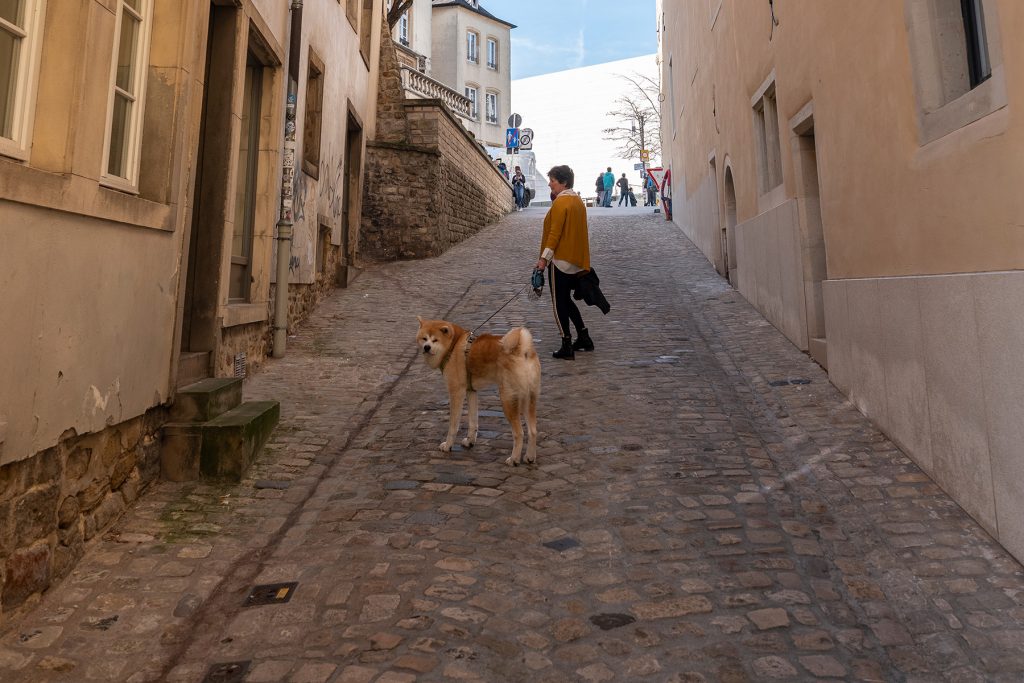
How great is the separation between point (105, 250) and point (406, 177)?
35.8 ft

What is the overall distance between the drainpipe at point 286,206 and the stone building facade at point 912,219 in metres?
5.50

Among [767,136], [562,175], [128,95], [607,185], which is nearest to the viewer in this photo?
[128,95]

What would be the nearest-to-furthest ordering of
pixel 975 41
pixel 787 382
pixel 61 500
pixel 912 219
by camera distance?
pixel 61 500 < pixel 975 41 < pixel 912 219 < pixel 787 382

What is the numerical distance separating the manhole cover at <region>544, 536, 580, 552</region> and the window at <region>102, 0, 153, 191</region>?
10.8 ft

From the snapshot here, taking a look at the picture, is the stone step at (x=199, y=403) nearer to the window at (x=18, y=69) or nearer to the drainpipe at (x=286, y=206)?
the window at (x=18, y=69)

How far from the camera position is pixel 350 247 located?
40.5 ft

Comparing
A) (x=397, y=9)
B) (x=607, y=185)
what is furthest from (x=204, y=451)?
(x=607, y=185)

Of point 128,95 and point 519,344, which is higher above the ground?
point 128,95

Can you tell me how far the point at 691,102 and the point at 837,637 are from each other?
14656 mm

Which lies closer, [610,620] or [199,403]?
[610,620]

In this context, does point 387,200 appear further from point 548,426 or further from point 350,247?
point 548,426

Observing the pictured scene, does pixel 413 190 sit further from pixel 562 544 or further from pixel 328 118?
pixel 562 544

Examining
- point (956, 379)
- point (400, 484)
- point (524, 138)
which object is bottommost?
point (400, 484)

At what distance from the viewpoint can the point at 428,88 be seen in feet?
63.2
